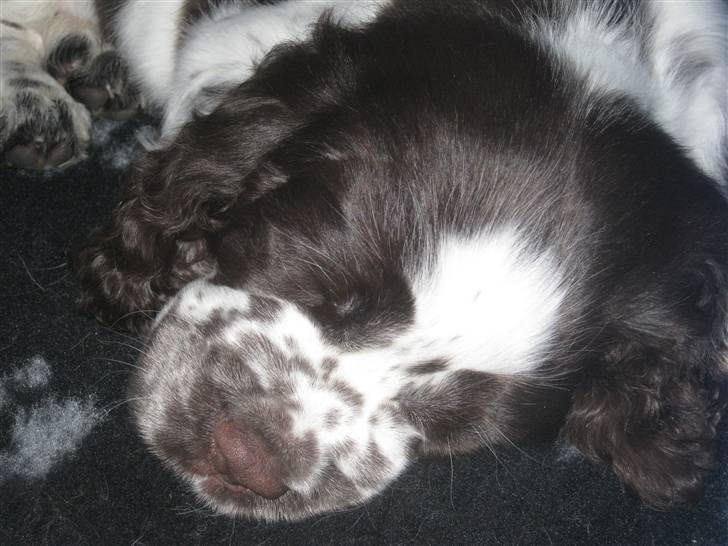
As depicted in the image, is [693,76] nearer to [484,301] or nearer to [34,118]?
[484,301]

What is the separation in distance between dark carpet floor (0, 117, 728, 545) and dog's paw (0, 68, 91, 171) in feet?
0.44

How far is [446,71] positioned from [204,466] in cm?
96

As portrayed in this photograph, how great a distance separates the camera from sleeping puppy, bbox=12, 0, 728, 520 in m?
1.80

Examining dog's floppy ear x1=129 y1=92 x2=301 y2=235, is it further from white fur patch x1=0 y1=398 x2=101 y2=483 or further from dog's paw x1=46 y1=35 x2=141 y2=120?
dog's paw x1=46 y1=35 x2=141 y2=120

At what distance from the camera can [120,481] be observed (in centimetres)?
228

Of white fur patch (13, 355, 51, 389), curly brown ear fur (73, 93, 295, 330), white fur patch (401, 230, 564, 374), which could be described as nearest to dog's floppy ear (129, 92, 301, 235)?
curly brown ear fur (73, 93, 295, 330)

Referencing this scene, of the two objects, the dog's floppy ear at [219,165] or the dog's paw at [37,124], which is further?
the dog's paw at [37,124]

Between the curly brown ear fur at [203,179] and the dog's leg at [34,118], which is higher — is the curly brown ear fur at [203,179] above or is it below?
above

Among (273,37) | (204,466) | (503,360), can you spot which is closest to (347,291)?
(503,360)

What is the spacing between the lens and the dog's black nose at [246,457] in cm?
183

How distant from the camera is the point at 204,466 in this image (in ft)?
6.26

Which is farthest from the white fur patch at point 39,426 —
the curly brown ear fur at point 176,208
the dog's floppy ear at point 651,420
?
the dog's floppy ear at point 651,420

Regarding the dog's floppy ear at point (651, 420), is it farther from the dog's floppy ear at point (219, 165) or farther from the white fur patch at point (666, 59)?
the dog's floppy ear at point (219, 165)

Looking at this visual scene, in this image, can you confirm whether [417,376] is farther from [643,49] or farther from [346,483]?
[643,49]
